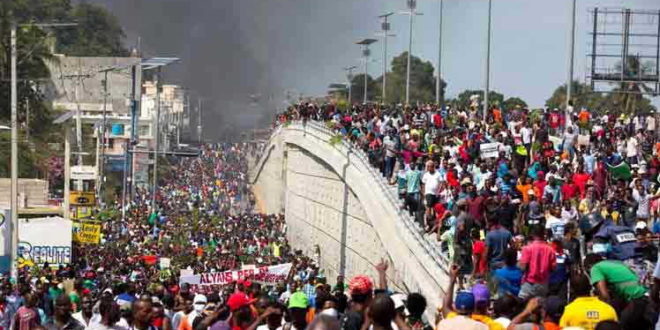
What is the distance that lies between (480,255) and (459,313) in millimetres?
8955

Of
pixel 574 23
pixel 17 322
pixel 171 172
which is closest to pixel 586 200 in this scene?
pixel 17 322

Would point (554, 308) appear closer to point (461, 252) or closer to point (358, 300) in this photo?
point (358, 300)

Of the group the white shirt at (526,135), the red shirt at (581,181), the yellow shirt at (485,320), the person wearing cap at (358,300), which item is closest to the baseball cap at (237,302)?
the person wearing cap at (358,300)

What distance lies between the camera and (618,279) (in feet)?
48.7

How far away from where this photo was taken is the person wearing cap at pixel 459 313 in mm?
11866

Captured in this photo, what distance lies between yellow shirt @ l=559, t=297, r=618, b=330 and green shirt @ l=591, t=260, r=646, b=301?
1524 millimetres

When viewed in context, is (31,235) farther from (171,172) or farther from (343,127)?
(171,172)

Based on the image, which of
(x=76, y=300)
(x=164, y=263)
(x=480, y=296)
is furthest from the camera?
(x=164, y=263)

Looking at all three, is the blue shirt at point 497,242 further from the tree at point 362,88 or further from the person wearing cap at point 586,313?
the tree at point 362,88

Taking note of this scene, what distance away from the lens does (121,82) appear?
16212 cm

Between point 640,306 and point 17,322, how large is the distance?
7700 millimetres

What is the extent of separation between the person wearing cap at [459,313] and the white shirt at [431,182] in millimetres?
17296

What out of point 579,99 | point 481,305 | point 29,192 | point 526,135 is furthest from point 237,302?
point 579,99

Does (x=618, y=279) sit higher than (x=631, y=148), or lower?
lower
